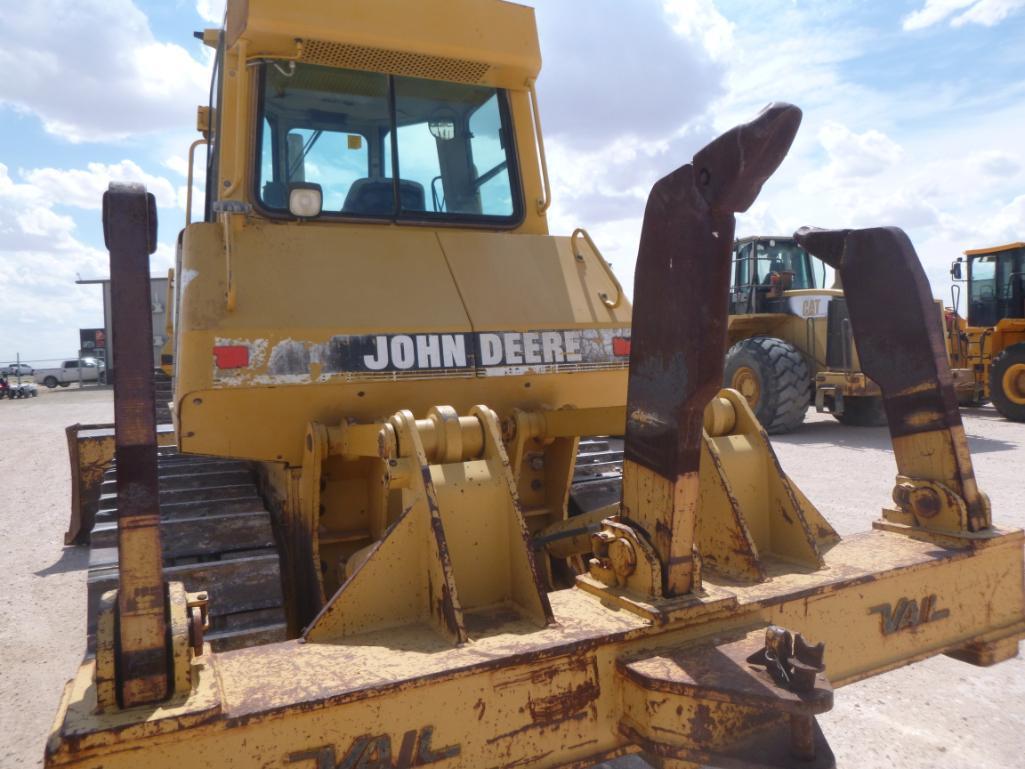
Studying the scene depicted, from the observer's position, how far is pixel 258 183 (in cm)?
335

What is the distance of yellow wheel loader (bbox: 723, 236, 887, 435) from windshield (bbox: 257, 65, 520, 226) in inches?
328

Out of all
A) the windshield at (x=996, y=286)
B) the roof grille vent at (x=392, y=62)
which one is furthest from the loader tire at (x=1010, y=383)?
the roof grille vent at (x=392, y=62)

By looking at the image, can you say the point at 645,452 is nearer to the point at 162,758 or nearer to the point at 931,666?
the point at 162,758

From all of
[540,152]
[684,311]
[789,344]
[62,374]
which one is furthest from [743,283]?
[62,374]

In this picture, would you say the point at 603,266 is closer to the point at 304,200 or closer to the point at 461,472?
the point at 304,200

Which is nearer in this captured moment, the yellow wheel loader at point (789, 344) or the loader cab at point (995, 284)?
the yellow wheel loader at point (789, 344)

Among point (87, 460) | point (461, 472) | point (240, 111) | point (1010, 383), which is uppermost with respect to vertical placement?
point (240, 111)

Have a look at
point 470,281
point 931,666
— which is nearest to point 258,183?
point 470,281

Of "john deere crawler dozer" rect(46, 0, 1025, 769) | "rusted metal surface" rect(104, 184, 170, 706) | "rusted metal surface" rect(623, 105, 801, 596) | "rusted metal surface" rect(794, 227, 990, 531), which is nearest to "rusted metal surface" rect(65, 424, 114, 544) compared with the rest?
"john deere crawler dozer" rect(46, 0, 1025, 769)

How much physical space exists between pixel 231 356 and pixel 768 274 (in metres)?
12.3

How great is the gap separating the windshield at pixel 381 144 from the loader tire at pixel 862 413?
1073cm

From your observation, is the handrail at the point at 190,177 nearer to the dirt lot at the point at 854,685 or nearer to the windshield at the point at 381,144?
the windshield at the point at 381,144

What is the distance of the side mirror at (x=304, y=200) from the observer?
3172 millimetres

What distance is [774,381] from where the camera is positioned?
1159 centimetres
